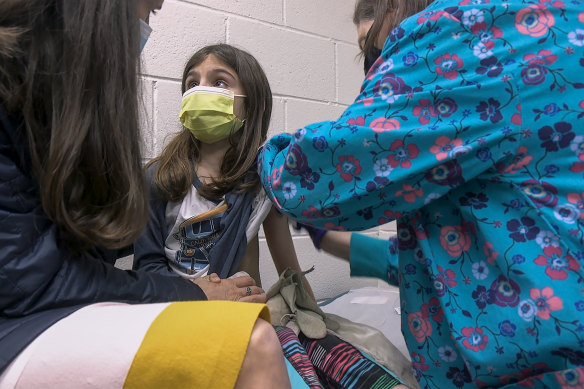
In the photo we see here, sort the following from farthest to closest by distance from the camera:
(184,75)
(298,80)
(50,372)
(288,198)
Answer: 1. (298,80)
2. (184,75)
3. (288,198)
4. (50,372)

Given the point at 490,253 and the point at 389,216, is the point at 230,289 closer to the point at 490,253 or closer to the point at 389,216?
the point at 389,216

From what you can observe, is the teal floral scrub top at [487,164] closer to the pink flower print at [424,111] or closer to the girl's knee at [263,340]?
the pink flower print at [424,111]

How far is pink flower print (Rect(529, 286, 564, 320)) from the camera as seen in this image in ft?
2.06

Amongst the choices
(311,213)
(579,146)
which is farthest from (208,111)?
(579,146)

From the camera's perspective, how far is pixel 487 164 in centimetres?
69

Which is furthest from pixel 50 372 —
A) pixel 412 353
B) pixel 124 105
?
pixel 412 353

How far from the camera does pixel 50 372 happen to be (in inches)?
19.8

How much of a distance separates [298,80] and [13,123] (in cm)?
136

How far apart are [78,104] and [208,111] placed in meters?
0.65

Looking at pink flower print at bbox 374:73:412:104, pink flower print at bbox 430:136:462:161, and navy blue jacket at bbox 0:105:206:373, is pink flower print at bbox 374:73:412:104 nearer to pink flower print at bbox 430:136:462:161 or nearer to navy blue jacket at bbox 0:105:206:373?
pink flower print at bbox 430:136:462:161

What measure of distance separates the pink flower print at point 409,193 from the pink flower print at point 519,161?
0.14m

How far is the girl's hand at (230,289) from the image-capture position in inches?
40.1

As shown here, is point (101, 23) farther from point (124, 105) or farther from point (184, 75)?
point (184, 75)

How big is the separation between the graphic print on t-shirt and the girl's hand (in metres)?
0.15
